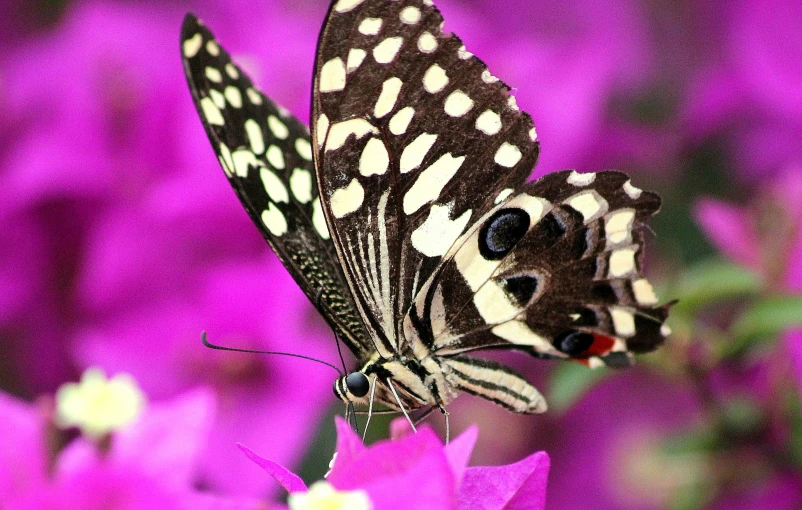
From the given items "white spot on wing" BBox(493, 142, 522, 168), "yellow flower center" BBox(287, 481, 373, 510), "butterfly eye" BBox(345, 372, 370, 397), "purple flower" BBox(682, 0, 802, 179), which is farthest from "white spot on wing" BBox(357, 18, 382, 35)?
"purple flower" BBox(682, 0, 802, 179)

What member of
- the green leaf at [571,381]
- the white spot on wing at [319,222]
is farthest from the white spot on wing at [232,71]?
the green leaf at [571,381]

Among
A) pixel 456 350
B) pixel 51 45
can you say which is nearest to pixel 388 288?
pixel 456 350

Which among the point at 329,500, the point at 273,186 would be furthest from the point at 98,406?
the point at 273,186

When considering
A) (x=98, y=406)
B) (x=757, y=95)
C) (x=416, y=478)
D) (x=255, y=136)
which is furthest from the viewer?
(x=757, y=95)

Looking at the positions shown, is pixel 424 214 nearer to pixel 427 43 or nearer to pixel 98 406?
pixel 427 43

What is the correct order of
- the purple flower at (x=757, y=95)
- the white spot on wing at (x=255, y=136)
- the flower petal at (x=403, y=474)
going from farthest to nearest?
the purple flower at (x=757, y=95), the white spot on wing at (x=255, y=136), the flower petal at (x=403, y=474)

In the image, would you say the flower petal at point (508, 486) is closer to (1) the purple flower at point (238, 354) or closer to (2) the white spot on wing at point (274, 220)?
(2) the white spot on wing at point (274, 220)

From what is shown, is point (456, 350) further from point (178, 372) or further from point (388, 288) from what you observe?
point (178, 372)

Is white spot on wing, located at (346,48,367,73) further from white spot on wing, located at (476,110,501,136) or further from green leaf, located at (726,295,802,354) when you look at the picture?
green leaf, located at (726,295,802,354)
